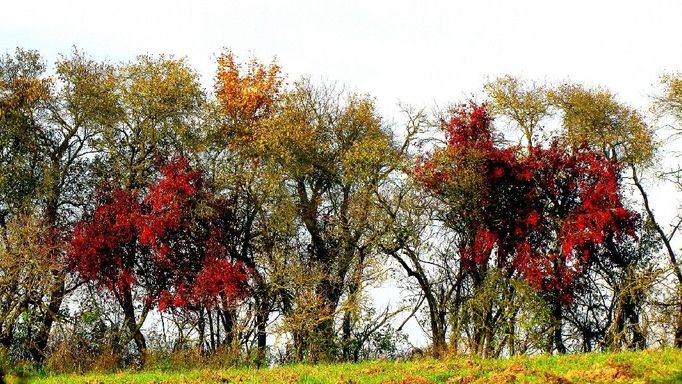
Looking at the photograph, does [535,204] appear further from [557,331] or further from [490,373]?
[490,373]

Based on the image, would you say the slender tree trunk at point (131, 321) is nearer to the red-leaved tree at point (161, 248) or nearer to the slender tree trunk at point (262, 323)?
the red-leaved tree at point (161, 248)

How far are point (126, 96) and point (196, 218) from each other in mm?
6013

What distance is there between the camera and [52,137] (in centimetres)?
3634

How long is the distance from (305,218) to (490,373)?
65.4 ft

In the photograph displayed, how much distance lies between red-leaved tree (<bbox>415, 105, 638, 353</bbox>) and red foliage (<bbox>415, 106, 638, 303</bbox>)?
0.04 m

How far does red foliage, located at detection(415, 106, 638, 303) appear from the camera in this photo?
33.3 m

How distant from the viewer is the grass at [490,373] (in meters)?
14.0

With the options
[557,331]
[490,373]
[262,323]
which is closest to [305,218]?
[262,323]

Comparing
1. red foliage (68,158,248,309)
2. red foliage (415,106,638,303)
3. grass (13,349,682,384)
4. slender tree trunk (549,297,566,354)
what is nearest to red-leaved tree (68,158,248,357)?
red foliage (68,158,248,309)

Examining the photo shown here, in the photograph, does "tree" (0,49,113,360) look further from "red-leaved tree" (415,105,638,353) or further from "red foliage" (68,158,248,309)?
"red-leaved tree" (415,105,638,353)

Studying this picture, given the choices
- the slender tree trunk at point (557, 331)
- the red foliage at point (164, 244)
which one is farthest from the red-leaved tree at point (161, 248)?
the slender tree trunk at point (557, 331)

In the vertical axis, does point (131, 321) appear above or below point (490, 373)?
above

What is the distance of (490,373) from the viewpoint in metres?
15.8

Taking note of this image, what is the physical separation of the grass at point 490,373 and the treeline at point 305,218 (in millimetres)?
10508
